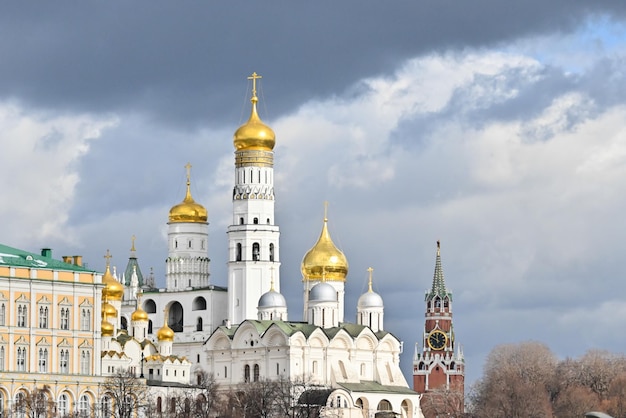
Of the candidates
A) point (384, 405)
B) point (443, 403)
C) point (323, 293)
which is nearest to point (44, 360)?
point (323, 293)

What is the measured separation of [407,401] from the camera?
427ft

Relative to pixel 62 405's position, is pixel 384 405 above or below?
above

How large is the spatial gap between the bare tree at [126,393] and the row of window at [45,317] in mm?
3343

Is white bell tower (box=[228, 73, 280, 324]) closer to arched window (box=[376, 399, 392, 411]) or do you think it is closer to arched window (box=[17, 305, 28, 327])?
arched window (box=[376, 399, 392, 411])

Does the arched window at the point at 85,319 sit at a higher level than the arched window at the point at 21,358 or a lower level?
higher

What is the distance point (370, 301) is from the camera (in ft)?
439

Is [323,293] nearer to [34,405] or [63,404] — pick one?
[63,404]

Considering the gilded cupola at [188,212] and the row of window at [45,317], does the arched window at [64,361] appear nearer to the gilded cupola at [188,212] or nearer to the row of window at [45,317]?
the row of window at [45,317]

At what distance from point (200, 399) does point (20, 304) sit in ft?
39.3

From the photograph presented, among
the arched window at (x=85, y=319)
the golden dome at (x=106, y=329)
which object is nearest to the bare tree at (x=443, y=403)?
the golden dome at (x=106, y=329)

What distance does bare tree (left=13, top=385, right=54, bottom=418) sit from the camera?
104000 millimetres

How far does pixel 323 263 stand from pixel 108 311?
15694 mm

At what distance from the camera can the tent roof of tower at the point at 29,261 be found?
362 feet

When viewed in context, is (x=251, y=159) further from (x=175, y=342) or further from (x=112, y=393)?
(x=112, y=393)
